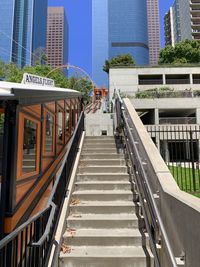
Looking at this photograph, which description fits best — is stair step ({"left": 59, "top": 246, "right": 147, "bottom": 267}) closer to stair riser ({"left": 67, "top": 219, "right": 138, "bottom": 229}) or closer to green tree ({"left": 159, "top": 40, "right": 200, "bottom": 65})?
stair riser ({"left": 67, "top": 219, "right": 138, "bottom": 229})

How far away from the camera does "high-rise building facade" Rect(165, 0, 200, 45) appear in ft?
304

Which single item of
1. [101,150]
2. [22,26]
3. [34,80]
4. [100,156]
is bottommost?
[100,156]

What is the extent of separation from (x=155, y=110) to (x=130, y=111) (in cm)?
2386

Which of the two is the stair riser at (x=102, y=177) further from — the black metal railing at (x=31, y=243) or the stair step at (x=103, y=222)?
the black metal railing at (x=31, y=243)

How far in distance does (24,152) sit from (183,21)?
365ft

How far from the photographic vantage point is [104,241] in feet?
15.7

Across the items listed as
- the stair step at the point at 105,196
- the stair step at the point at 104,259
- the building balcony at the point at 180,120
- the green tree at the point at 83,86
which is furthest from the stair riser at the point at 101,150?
the green tree at the point at 83,86

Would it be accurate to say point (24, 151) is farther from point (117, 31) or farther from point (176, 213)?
point (117, 31)

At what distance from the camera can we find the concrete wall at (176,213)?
10.2 ft

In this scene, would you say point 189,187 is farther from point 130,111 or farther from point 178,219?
point 178,219

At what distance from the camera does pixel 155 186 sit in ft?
15.5

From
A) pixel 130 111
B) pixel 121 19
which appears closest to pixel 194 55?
pixel 130 111

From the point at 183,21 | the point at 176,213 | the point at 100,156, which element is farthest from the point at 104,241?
the point at 183,21

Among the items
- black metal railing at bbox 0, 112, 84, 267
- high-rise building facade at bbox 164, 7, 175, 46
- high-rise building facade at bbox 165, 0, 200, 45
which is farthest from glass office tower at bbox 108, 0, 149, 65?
black metal railing at bbox 0, 112, 84, 267
